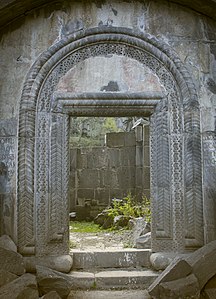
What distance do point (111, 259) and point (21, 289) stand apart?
1.66 m

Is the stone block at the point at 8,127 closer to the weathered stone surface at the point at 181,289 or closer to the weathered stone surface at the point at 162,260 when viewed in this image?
the weathered stone surface at the point at 162,260

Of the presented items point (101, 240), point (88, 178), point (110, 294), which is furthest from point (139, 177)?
point (110, 294)

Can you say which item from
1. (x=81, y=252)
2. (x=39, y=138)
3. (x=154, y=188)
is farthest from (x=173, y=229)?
(x=39, y=138)

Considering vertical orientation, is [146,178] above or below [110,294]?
above

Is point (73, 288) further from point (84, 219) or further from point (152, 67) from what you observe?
point (84, 219)

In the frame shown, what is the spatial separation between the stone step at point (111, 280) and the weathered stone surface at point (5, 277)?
96 centimetres

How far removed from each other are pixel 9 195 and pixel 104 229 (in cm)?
369

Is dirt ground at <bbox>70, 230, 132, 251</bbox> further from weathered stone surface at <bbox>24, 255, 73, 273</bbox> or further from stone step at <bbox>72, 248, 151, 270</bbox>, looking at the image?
weathered stone surface at <bbox>24, 255, 73, 273</bbox>

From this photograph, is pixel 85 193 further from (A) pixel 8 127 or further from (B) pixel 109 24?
(B) pixel 109 24

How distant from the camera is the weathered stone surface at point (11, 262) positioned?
13.9ft

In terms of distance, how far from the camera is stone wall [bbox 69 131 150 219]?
10195mm

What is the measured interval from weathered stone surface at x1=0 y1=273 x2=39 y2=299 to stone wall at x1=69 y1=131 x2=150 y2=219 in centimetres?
617

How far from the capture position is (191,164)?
5.09 metres

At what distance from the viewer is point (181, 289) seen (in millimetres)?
3969
